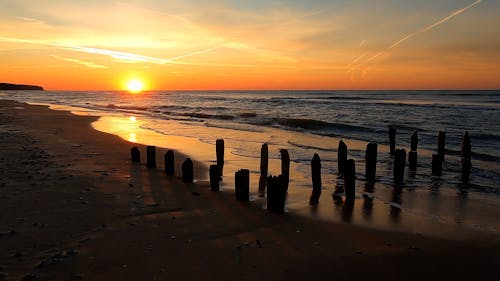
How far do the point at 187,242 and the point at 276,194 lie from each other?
267 cm

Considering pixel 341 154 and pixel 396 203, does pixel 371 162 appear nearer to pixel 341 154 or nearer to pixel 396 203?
pixel 341 154

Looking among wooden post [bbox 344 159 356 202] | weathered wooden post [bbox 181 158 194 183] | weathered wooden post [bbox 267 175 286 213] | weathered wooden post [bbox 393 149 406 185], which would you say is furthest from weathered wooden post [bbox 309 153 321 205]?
weathered wooden post [bbox 181 158 194 183]

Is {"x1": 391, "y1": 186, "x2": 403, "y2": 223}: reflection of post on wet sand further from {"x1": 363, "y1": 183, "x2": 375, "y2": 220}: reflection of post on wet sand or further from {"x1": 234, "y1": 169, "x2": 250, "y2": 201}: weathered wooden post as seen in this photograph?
{"x1": 234, "y1": 169, "x2": 250, "y2": 201}: weathered wooden post

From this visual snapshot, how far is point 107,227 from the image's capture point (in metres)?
7.42

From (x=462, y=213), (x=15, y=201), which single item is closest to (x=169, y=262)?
(x=15, y=201)

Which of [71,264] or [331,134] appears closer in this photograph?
[71,264]

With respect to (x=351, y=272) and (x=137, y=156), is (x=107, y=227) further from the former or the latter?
(x=137, y=156)

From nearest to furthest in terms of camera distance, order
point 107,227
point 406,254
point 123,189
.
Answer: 1. point 406,254
2. point 107,227
3. point 123,189

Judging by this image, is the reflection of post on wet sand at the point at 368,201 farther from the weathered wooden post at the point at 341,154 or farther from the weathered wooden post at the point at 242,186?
the weathered wooden post at the point at 242,186

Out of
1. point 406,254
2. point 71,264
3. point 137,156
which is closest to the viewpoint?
point 71,264

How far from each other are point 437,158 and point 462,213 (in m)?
5.18

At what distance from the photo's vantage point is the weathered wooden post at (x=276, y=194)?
29.1 ft

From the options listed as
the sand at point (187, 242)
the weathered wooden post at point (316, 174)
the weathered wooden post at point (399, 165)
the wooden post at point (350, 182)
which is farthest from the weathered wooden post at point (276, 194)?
the weathered wooden post at point (399, 165)

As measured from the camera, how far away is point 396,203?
10.6m
